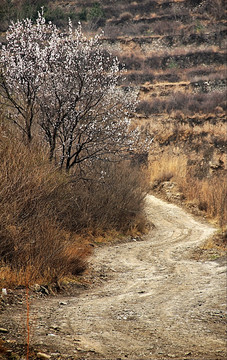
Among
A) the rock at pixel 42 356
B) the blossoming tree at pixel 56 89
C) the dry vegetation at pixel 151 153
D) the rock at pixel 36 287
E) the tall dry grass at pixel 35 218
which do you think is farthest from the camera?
the blossoming tree at pixel 56 89

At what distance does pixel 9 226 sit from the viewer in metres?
7.03

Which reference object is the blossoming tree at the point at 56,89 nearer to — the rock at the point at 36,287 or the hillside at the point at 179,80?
the rock at the point at 36,287

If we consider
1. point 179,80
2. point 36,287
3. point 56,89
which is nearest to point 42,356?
point 36,287

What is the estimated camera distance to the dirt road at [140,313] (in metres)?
4.34

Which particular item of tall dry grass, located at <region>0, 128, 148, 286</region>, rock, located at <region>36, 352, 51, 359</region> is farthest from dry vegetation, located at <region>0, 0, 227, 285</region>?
rock, located at <region>36, 352, 51, 359</region>

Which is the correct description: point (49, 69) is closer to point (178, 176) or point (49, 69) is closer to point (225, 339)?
point (225, 339)

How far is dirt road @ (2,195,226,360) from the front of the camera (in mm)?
4344

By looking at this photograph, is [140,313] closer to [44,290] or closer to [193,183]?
[44,290]

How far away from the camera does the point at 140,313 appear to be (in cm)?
591

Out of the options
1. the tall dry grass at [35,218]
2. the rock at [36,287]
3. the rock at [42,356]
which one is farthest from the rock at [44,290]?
the rock at [42,356]

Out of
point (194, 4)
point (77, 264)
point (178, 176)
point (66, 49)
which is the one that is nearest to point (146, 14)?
point (194, 4)

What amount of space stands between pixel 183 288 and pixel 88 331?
3219 mm

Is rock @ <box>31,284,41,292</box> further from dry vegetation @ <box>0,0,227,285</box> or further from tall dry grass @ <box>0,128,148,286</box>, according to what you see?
dry vegetation @ <box>0,0,227,285</box>

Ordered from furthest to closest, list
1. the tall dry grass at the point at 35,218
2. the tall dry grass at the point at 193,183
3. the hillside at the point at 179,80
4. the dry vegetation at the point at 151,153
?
the hillside at the point at 179,80 → the tall dry grass at the point at 193,183 → the dry vegetation at the point at 151,153 → the tall dry grass at the point at 35,218
